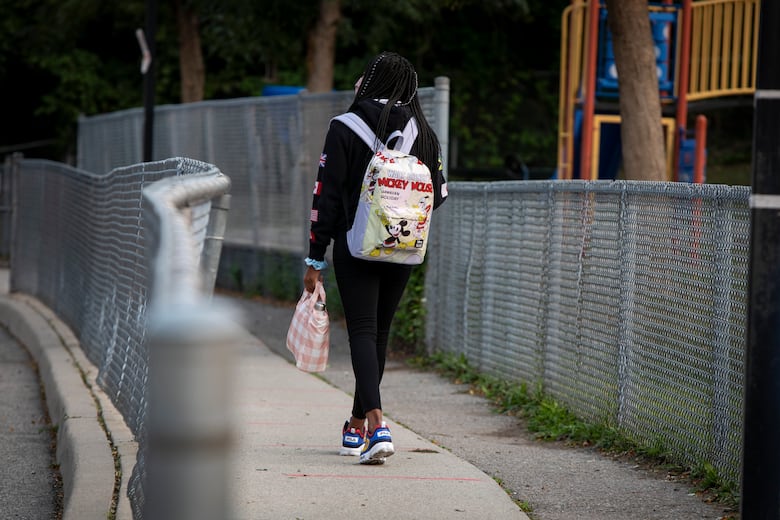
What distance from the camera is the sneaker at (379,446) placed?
18.7ft

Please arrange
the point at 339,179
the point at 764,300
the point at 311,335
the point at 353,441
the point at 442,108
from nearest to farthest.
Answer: the point at 764,300 < the point at 339,179 < the point at 311,335 < the point at 353,441 < the point at 442,108

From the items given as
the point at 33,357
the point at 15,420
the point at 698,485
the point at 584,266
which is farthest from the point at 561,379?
the point at 33,357

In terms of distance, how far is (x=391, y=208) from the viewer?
18.1 feet

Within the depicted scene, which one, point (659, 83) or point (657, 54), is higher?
point (657, 54)

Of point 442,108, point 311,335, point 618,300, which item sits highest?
point 442,108

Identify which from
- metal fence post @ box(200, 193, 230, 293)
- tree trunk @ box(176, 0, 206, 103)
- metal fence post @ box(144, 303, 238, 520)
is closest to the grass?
metal fence post @ box(200, 193, 230, 293)

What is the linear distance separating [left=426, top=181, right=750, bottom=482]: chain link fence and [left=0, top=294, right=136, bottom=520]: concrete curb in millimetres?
2499

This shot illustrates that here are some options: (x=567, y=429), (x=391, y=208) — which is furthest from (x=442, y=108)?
(x=391, y=208)

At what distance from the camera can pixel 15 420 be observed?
27.0 feet

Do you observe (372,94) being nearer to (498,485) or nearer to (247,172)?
(498,485)

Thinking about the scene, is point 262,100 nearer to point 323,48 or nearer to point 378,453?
point 323,48

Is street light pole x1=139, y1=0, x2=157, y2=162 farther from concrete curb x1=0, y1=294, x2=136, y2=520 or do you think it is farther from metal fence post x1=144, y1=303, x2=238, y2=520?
metal fence post x1=144, y1=303, x2=238, y2=520

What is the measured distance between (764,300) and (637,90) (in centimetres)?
769

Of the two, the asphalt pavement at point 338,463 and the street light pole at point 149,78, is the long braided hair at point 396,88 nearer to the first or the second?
the asphalt pavement at point 338,463
